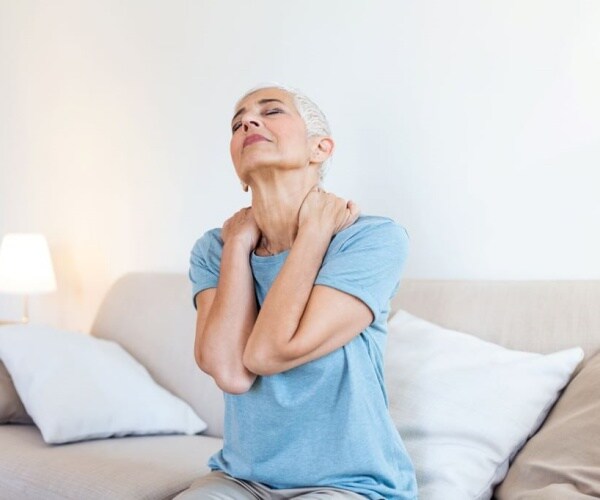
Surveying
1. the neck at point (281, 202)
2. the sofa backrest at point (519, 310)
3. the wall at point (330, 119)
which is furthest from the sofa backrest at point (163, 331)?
the neck at point (281, 202)

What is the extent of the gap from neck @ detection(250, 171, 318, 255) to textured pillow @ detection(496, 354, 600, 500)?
632mm

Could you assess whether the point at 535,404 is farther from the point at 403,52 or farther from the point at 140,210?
the point at 140,210

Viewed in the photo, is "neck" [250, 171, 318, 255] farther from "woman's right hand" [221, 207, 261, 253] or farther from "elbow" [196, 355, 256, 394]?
"elbow" [196, 355, 256, 394]

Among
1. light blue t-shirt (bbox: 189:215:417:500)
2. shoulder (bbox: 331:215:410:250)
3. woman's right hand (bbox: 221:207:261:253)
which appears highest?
shoulder (bbox: 331:215:410:250)

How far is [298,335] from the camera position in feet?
4.50

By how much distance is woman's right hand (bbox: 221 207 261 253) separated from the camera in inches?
63.0

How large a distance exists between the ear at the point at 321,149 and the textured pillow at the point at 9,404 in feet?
4.20

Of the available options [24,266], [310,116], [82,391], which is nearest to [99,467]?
[82,391]

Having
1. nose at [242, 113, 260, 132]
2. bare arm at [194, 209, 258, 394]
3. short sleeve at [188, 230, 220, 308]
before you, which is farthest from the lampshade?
nose at [242, 113, 260, 132]

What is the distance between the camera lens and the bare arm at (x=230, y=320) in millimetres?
1459

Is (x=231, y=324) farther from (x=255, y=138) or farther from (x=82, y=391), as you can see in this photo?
(x=82, y=391)

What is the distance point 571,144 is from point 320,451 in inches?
43.9

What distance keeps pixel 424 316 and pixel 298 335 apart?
2.42 feet

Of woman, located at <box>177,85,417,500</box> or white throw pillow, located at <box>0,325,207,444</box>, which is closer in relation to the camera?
woman, located at <box>177,85,417,500</box>
